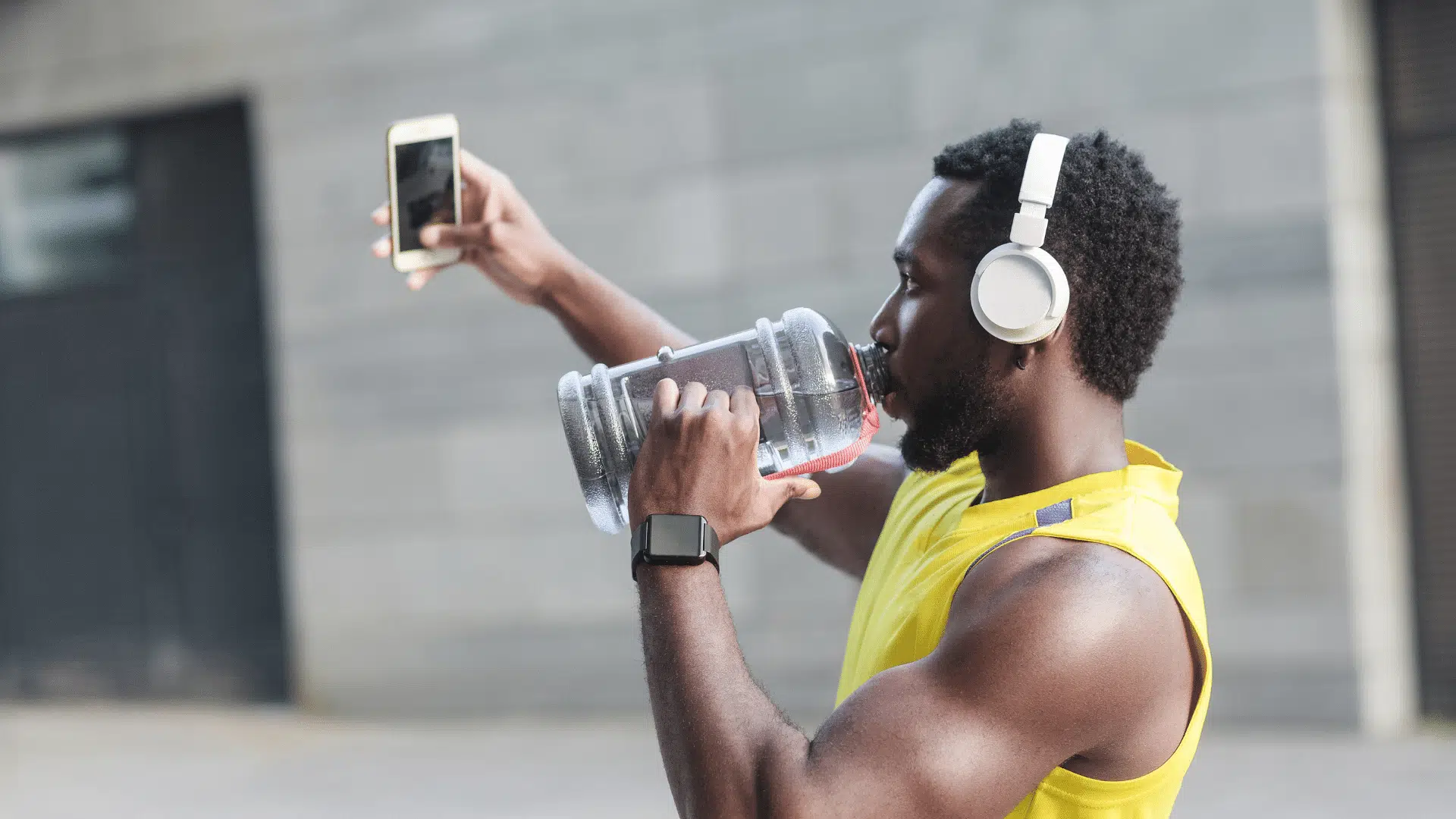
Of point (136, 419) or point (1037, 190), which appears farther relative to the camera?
point (136, 419)

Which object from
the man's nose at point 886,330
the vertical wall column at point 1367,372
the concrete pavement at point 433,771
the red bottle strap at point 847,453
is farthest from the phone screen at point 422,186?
the vertical wall column at point 1367,372

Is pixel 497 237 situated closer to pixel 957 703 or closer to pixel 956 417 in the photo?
pixel 956 417

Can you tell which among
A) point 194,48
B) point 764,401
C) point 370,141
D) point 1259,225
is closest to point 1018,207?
point 764,401

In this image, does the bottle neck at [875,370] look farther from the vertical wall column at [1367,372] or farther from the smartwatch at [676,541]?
the vertical wall column at [1367,372]

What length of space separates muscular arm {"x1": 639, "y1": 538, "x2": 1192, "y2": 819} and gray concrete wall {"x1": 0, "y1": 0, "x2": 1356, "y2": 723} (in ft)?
16.8

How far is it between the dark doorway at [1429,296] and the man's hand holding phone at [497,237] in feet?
17.4

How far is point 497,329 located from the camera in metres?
8.25

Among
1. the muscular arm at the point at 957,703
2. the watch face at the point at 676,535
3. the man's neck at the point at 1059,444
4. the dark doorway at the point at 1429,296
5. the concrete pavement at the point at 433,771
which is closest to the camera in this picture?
the muscular arm at the point at 957,703

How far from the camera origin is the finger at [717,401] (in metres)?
1.90

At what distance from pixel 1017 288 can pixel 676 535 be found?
1.92ft

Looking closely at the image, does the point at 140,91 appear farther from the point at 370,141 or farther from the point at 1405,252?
the point at 1405,252

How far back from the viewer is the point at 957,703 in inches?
68.3

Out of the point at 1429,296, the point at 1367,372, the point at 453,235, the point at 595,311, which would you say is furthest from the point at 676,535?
the point at 1429,296

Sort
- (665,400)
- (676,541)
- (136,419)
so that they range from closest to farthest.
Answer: (676,541) → (665,400) → (136,419)
